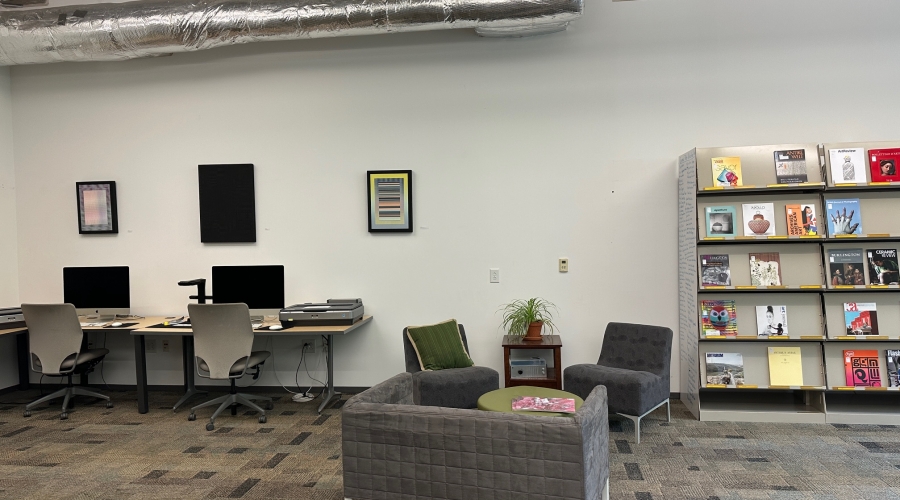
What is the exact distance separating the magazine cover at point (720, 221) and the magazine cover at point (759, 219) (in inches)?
4.0

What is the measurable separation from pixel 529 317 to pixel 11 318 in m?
4.28

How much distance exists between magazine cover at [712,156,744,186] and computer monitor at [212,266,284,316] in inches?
136

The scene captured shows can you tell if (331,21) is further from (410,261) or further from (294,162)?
(410,261)

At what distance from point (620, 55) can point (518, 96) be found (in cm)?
89

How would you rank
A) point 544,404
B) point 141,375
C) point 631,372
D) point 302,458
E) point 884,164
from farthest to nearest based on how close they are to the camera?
point 141,375
point 884,164
point 631,372
point 302,458
point 544,404

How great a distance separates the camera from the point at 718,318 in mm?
4184

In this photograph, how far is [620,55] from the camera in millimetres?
4641

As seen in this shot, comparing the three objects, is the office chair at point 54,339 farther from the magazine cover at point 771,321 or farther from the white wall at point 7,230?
the magazine cover at point 771,321

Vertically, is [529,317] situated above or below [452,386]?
above

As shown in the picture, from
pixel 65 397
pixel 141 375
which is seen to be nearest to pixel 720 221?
pixel 141 375

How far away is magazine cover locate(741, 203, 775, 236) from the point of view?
4125 mm

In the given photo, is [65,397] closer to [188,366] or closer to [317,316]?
[188,366]

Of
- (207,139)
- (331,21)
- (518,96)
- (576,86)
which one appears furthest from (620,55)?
(207,139)

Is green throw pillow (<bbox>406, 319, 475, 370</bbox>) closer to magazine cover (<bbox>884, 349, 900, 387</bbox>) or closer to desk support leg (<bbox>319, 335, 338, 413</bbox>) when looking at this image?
desk support leg (<bbox>319, 335, 338, 413</bbox>)
